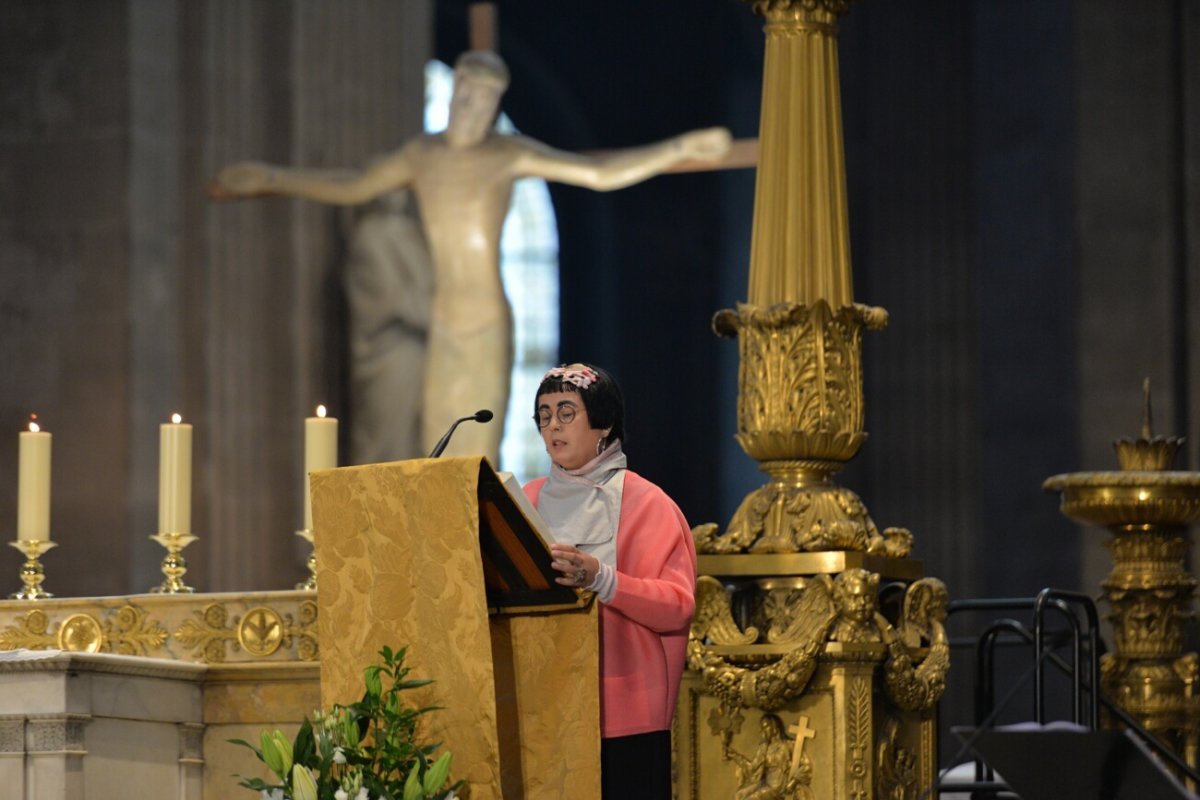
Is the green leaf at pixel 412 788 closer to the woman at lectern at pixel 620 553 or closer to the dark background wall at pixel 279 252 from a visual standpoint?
the woman at lectern at pixel 620 553

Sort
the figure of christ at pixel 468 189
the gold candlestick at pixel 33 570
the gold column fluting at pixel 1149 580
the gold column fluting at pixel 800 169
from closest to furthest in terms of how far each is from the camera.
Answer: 1. the gold candlestick at pixel 33 570
2. the gold column fluting at pixel 800 169
3. the gold column fluting at pixel 1149 580
4. the figure of christ at pixel 468 189

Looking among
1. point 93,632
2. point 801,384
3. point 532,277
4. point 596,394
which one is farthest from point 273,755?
point 532,277

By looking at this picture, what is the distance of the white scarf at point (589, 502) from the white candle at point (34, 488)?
2.32 metres

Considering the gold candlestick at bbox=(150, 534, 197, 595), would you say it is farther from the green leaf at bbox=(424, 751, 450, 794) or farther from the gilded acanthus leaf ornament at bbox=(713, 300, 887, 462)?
the green leaf at bbox=(424, 751, 450, 794)

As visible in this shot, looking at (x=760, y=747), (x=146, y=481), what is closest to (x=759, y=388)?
(x=760, y=747)

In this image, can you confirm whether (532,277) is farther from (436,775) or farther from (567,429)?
(436,775)

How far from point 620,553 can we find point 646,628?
172mm

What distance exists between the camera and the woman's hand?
14.8 feet

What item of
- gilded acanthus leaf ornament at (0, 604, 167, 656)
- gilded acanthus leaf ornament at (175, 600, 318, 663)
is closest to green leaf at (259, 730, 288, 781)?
gilded acanthus leaf ornament at (175, 600, 318, 663)

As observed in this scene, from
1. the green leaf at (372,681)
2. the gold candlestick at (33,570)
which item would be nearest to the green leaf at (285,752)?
the green leaf at (372,681)

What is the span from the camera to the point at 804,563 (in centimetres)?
635

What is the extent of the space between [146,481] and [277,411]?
0.79 metres

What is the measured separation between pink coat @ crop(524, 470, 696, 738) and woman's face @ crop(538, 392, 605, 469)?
12 centimetres

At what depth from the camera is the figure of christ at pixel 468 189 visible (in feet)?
35.6
